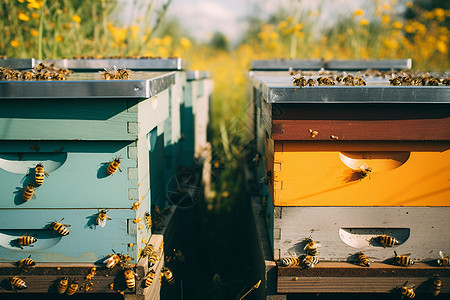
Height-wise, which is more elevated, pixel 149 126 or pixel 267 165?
pixel 149 126

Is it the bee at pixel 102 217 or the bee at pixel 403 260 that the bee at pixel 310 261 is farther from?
the bee at pixel 102 217

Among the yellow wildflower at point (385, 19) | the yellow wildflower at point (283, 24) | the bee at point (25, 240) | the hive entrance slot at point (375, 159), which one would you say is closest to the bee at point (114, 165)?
the bee at point (25, 240)

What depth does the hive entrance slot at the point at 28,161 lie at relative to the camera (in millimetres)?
1732

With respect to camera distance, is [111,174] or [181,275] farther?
[181,275]

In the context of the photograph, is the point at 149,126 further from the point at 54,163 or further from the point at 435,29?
the point at 435,29

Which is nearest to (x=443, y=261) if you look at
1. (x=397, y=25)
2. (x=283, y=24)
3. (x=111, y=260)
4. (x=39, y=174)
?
(x=111, y=260)

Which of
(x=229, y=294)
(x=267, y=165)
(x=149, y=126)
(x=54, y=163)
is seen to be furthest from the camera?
(x=229, y=294)

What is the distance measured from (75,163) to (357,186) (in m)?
1.29

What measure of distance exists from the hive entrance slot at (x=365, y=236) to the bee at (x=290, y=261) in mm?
245

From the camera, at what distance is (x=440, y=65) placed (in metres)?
5.82

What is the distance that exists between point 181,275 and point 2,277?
1.12 meters

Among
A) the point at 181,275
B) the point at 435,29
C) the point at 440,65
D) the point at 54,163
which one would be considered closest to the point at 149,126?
the point at 54,163

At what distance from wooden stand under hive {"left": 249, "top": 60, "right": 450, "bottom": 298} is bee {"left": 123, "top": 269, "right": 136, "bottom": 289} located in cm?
63

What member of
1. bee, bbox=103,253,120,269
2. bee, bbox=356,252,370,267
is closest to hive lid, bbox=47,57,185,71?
bee, bbox=103,253,120,269
